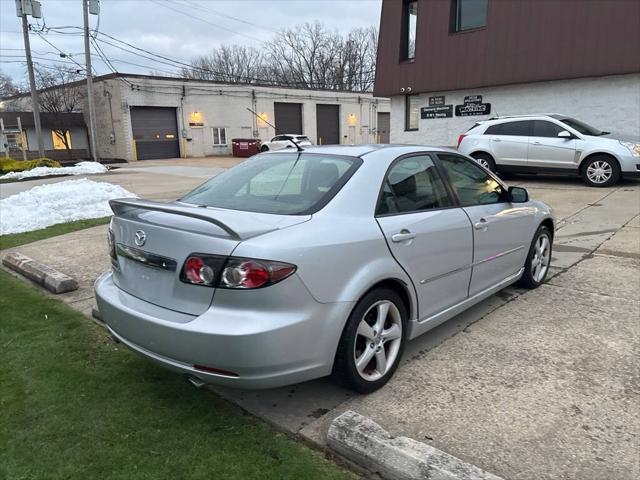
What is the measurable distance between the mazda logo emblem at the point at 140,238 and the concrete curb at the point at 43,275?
2734 millimetres

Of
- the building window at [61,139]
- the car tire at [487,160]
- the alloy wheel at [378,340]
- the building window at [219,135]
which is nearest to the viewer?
the alloy wheel at [378,340]

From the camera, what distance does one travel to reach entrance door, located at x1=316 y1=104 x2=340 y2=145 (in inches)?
1688

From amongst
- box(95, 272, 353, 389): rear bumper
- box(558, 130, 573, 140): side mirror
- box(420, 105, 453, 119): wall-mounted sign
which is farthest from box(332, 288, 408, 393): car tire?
box(420, 105, 453, 119): wall-mounted sign

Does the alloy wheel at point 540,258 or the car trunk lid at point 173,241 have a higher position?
the car trunk lid at point 173,241

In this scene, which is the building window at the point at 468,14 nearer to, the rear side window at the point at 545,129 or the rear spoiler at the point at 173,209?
the rear side window at the point at 545,129

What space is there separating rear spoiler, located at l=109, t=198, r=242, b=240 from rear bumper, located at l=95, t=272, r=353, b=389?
0.33m

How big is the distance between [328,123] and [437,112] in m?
25.2

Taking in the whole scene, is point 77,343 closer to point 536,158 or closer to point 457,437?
point 457,437

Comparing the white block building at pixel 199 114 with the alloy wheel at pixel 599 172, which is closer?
the alloy wheel at pixel 599 172

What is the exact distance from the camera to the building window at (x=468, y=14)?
1739 centimetres

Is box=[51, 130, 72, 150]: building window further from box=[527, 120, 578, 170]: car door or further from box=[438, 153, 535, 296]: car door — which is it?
box=[438, 153, 535, 296]: car door

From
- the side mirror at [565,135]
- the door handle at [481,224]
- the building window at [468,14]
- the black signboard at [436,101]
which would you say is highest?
the building window at [468,14]

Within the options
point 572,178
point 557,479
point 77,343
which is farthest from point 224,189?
point 572,178

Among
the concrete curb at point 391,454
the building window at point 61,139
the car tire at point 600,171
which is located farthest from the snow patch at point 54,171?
the concrete curb at point 391,454
